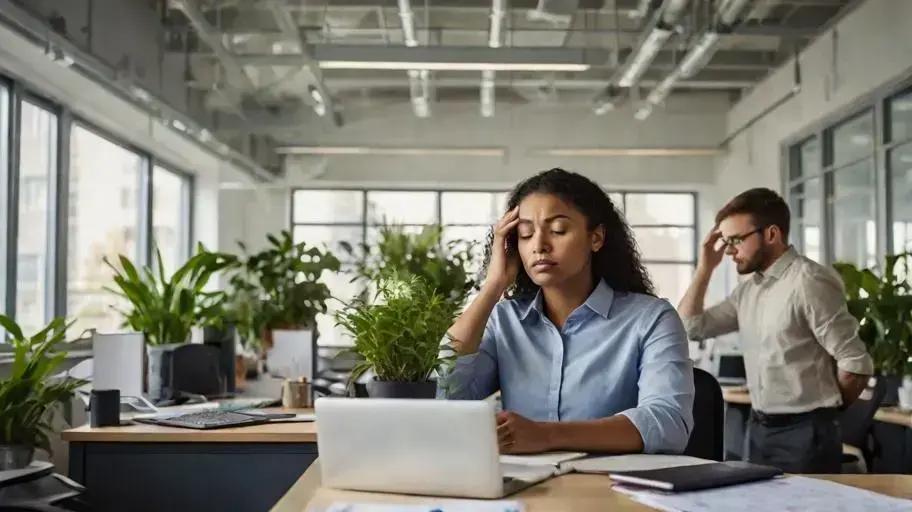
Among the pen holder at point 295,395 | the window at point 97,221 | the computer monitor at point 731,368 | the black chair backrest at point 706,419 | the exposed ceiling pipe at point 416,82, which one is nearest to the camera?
the black chair backrest at point 706,419

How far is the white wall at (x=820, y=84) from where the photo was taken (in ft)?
20.2

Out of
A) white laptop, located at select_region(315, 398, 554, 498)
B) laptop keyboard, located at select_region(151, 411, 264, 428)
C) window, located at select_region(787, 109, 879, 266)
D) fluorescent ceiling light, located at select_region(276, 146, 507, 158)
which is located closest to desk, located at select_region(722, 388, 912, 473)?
window, located at select_region(787, 109, 879, 266)

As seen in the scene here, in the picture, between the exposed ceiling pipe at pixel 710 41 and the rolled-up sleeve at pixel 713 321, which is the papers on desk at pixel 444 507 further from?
the exposed ceiling pipe at pixel 710 41

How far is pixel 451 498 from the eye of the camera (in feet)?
4.85

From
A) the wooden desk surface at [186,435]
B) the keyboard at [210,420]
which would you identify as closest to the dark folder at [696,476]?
the wooden desk surface at [186,435]

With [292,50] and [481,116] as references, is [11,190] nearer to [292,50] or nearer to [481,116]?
[292,50]

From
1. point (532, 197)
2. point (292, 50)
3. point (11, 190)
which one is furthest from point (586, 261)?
point (292, 50)

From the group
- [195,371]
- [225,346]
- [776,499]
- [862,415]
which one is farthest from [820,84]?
[776,499]

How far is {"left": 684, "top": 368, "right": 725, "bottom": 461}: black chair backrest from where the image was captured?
2.30m

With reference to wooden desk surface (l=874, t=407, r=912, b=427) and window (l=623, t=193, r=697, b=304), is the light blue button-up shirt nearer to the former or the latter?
wooden desk surface (l=874, t=407, r=912, b=427)

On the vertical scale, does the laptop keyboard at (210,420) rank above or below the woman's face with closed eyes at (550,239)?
below

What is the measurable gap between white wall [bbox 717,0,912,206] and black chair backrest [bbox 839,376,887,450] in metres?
2.48

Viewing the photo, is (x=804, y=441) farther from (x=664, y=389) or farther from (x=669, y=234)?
(x=669, y=234)

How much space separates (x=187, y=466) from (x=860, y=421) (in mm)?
2836
